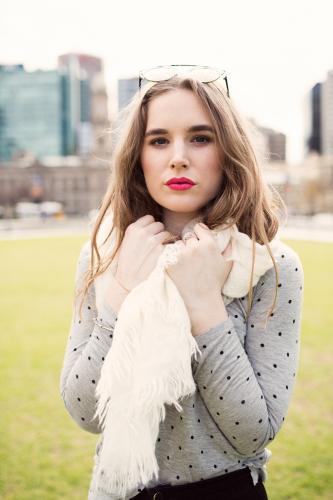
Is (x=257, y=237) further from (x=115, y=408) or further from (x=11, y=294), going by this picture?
(x=11, y=294)

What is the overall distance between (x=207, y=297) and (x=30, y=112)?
11887 centimetres

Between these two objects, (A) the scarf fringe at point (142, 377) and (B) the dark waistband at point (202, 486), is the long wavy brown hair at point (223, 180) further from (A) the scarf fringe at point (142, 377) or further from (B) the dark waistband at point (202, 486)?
(B) the dark waistband at point (202, 486)

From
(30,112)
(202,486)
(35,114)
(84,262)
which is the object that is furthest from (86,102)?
(202,486)

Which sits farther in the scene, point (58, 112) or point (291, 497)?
point (58, 112)

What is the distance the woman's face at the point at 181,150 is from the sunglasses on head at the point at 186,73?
66 mm

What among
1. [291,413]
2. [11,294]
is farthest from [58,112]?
[291,413]

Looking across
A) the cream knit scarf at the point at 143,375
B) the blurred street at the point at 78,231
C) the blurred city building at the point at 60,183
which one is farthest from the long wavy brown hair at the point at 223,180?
the blurred city building at the point at 60,183

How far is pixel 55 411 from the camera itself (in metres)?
5.35

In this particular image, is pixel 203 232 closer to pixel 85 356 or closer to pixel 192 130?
pixel 192 130

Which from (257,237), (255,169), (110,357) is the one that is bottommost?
(110,357)

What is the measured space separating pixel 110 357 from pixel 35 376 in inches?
209

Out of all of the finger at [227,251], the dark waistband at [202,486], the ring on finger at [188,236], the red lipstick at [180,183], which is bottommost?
the dark waistband at [202,486]

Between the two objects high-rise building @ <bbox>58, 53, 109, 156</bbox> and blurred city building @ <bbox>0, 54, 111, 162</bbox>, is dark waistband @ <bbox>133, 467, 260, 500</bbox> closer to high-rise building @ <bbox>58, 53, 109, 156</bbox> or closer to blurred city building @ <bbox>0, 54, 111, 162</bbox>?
high-rise building @ <bbox>58, 53, 109, 156</bbox>

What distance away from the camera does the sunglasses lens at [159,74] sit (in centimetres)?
166
